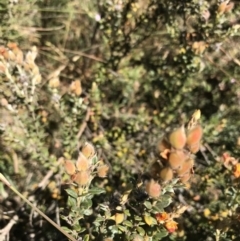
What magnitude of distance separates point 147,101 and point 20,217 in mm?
911

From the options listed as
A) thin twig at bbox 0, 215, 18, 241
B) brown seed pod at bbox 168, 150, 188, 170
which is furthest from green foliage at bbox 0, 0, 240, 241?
brown seed pod at bbox 168, 150, 188, 170

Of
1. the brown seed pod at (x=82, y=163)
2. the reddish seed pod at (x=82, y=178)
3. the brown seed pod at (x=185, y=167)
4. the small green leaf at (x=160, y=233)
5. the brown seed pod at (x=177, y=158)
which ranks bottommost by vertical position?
the small green leaf at (x=160, y=233)

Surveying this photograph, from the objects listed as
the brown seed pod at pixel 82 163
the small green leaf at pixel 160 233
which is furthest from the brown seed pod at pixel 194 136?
the small green leaf at pixel 160 233

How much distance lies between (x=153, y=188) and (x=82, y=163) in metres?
0.17

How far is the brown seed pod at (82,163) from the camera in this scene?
2.90 feet

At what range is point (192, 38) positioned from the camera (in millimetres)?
1693

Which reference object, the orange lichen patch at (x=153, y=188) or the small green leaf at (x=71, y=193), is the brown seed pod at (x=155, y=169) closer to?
the orange lichen patch at (x=153, y=188)

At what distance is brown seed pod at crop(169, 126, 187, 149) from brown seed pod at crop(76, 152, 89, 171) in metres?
0.25

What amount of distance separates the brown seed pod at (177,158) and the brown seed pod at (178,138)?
0.6 inches

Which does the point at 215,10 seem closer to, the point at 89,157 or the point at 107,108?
the point at 107,108

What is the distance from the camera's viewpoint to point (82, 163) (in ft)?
2.91

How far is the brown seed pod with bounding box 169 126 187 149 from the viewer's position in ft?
2.27

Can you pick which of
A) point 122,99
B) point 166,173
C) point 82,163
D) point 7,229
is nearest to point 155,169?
point 166,173

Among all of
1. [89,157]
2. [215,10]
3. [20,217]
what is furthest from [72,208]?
[215,10]
